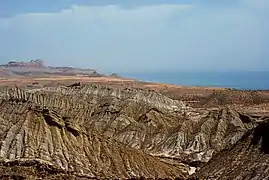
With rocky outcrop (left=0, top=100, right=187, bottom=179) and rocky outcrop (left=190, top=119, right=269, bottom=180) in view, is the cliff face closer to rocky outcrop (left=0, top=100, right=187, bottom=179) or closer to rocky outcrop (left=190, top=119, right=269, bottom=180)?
rocky outcrop (left=0, top=100, right=187, bottom=179)

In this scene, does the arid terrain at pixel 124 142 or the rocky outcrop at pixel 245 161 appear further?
the arid terrain at pixel 124 142

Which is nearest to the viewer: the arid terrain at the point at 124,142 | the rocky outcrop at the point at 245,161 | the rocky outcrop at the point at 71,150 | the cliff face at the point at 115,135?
the rocky outcrop at the point at 245,161

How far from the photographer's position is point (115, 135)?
82.6m

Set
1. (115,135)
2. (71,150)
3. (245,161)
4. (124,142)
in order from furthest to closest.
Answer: (115,135) < (124,142) < (71,150) < (245,161)

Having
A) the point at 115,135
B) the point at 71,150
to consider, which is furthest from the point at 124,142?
the point at 71,150

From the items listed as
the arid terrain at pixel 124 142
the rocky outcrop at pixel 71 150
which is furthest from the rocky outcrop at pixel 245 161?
the rocky outcrop at pixel 71 150

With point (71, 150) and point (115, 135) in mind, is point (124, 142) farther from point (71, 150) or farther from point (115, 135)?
point (71, 150)

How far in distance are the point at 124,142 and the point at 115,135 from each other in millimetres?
3592

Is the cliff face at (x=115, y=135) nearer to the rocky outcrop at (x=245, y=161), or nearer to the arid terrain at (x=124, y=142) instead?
the arid terrain at (x=124, y=142)

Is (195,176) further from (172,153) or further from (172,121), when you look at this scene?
(172,121)

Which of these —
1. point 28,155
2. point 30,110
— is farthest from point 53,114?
point 28,155

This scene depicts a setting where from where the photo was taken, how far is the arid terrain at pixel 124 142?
4850 cm

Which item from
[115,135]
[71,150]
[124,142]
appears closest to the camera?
[71,150]

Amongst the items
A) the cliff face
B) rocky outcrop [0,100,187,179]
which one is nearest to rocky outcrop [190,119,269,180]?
the cliff face
